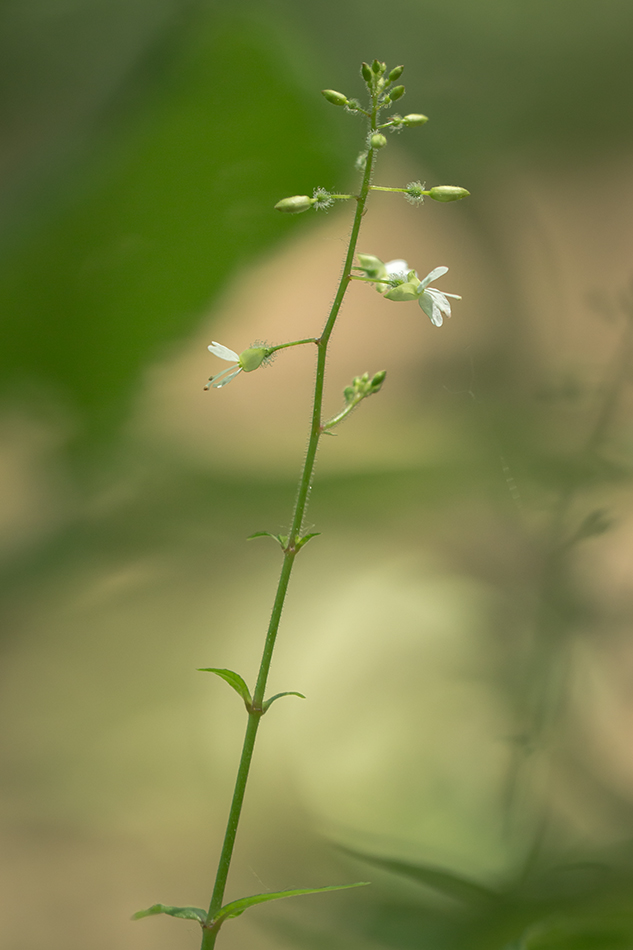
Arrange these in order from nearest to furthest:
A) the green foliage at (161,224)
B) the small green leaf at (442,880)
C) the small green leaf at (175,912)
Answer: the small green leaf at (175,912) < the small green leaf at (442,880) < the green foliage at (161,224)

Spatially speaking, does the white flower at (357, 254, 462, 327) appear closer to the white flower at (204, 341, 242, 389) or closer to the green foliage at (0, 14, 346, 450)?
the white flower at (204, 341, 242, 389)

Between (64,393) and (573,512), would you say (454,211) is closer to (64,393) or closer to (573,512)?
(573,512)

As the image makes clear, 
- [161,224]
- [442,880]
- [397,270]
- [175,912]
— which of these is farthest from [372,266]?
[161,224]

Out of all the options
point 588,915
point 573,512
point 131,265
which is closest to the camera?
point 588,915

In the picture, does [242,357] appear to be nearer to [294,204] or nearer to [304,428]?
[294,204]

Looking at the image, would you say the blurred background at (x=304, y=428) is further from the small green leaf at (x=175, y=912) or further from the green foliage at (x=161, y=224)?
the small green leaf at (x=175, y=912)

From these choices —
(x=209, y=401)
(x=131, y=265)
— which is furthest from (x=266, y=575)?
(x=131, y=265)

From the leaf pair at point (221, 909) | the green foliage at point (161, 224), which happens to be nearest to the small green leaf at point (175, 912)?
the leaf pair at point (221, 909)
